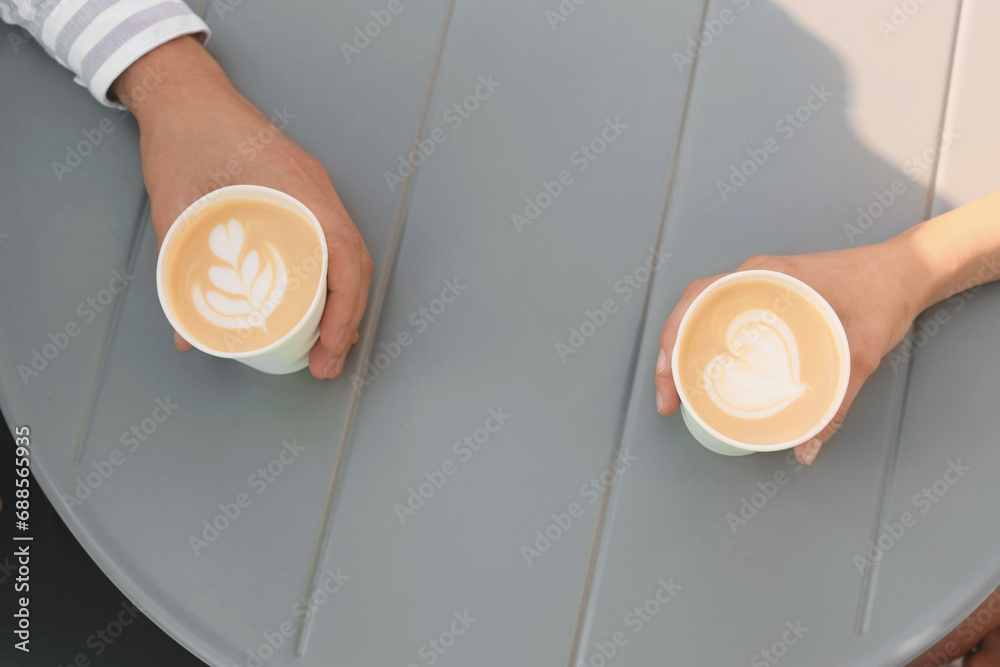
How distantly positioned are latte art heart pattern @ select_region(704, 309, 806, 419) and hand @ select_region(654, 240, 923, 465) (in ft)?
0.26

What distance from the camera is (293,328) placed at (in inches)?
30.1

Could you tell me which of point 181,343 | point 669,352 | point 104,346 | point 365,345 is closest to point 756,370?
point 669,352

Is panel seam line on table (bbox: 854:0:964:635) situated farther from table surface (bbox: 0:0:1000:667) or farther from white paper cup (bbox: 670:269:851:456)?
white paper cup (bbox: 670:269:851:456)

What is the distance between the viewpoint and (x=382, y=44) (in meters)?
1.02

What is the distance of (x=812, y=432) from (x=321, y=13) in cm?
93

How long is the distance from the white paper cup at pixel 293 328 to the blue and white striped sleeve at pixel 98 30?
0.33 m

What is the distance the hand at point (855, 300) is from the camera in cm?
86

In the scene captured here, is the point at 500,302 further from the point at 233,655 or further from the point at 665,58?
the point at 233,655

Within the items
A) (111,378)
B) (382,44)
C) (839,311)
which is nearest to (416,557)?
(111,378)

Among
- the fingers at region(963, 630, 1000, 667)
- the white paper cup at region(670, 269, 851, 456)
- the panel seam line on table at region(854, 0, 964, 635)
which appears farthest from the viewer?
the fingers at region(963, 630, 1000, 667)

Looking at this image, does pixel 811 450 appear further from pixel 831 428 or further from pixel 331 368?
pixel 331 368

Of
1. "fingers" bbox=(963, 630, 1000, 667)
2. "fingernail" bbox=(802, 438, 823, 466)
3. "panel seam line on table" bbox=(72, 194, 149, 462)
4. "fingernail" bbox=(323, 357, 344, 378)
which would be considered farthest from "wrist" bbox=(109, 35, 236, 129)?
"fingers" bbox=(963, 630, 1000, 667)

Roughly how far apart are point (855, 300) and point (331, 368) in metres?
0.71

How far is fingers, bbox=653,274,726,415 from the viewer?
86cm
